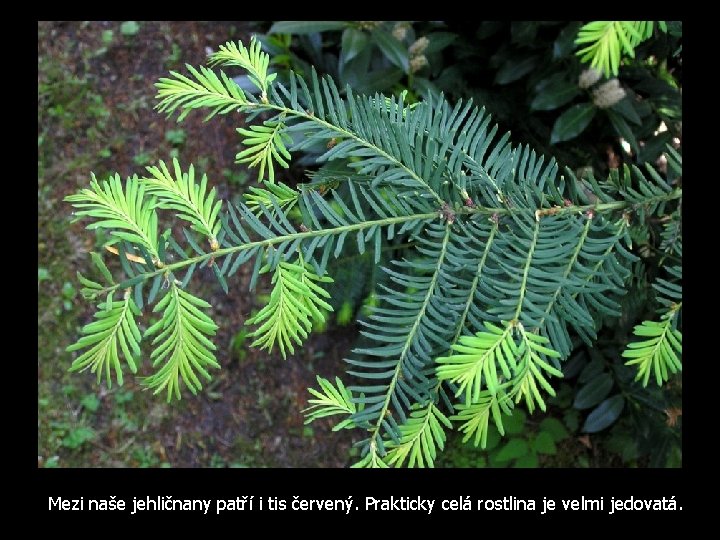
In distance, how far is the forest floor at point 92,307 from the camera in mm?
1994

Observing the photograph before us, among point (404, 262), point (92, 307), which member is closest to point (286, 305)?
point (404, 262)

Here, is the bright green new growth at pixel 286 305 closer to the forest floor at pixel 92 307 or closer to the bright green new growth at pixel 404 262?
the bright green new growth at pixel 404 262

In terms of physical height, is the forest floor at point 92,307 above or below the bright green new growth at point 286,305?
above

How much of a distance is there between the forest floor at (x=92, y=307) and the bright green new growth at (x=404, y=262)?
1312 millimetres

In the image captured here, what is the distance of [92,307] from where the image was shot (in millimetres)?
2109

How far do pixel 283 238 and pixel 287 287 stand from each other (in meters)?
0.06

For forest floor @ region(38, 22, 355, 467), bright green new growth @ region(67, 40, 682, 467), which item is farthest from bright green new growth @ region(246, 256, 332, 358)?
forest floor @ region(38, 22, 355, 467)

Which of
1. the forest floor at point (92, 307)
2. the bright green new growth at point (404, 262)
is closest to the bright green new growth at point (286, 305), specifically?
the bright green new growth at point (404, 262)

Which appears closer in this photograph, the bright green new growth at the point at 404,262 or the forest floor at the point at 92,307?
the bright green new growth at the point at 404,262

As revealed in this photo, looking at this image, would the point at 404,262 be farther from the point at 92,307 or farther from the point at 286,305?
the point at 92,307

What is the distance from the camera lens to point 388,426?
695 mm

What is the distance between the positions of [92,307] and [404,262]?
1.65 m

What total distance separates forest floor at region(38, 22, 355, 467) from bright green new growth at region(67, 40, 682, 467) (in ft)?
4.31

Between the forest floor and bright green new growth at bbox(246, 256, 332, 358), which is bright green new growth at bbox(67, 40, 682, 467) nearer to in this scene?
bright green new growth at bbox(246, 256, 332, 358)
